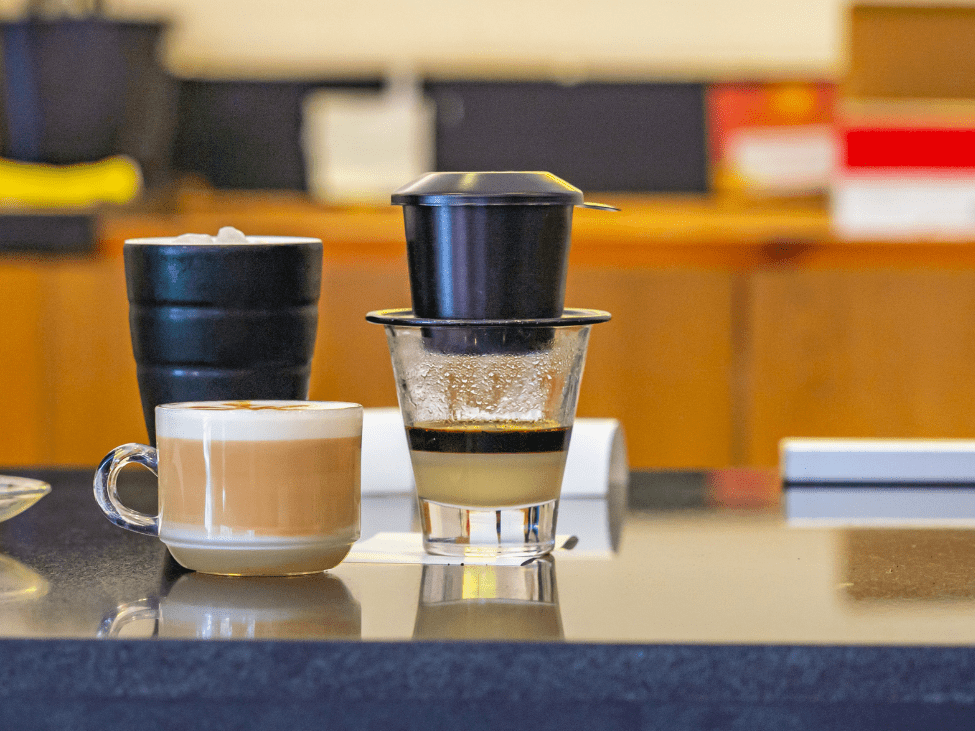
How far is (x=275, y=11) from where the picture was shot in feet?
10.4

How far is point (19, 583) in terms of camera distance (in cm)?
56

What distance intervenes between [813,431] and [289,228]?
111 cm

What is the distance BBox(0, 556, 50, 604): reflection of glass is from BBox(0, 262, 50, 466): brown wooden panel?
1.96 metres

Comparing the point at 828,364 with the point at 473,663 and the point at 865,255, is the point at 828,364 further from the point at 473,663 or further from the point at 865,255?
the point at 473,663

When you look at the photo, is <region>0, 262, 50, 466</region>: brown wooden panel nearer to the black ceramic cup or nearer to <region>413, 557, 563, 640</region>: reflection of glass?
the black ceramic cup

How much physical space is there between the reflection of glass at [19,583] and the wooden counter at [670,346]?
1.86 meters

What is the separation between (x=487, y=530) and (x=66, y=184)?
7.70 ft

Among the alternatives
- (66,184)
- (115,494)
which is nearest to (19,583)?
(115,494)

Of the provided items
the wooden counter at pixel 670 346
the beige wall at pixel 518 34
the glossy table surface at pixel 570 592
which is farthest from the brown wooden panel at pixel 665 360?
the glossy table surface at pixel 570 592

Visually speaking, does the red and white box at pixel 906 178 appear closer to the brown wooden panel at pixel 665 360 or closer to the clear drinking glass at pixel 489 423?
the brown wooden panel at pixel 665 360

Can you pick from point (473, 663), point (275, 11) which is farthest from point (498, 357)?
point (275, 11)

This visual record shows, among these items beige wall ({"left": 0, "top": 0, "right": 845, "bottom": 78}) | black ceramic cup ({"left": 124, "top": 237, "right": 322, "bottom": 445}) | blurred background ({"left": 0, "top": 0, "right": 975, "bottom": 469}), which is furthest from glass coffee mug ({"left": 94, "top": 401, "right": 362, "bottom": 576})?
beige wall ({"left": 0, "top": 0, "right": 845, "bottom": 78})

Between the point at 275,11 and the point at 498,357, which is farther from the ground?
the point at 275,11

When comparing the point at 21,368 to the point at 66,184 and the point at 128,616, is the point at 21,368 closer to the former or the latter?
the point at 66,184
